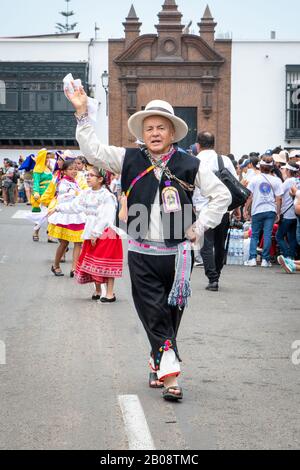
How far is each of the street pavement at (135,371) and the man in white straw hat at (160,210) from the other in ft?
1.84

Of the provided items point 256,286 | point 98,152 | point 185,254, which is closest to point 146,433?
point 185,254

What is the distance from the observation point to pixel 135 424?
6301 mm

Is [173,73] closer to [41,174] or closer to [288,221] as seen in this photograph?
[41,174]

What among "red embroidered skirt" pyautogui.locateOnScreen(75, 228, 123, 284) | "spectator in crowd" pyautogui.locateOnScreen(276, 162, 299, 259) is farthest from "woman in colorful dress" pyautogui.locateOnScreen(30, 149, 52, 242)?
"red embroidered skirt" pyautogui.locateOnScreen(75, 228, 123, 284)

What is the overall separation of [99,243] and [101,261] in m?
0.27

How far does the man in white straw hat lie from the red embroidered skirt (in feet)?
15.3

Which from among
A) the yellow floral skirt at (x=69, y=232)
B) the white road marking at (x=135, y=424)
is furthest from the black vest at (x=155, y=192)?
the yellow floral skirt at (x=69, y=232)

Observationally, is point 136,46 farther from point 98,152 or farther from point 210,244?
point 98,152

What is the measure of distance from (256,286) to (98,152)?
749 centimetres

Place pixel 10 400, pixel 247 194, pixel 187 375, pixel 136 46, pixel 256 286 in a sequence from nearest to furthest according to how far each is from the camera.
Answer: pixel 10 400, pixel 187 375, pixel 247 194, pixel 256 286, pixel 136 46

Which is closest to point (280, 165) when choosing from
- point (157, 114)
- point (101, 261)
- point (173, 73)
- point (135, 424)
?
point (101, 261)

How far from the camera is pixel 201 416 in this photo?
21.7 ft

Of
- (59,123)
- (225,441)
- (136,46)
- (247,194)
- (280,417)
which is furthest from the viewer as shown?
(59,123)

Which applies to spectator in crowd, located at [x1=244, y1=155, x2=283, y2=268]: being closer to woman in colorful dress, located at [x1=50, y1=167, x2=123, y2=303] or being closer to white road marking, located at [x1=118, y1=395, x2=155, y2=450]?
woman in colorful dress, located at [x1=50, y1=167, x2=123, y2=303]
